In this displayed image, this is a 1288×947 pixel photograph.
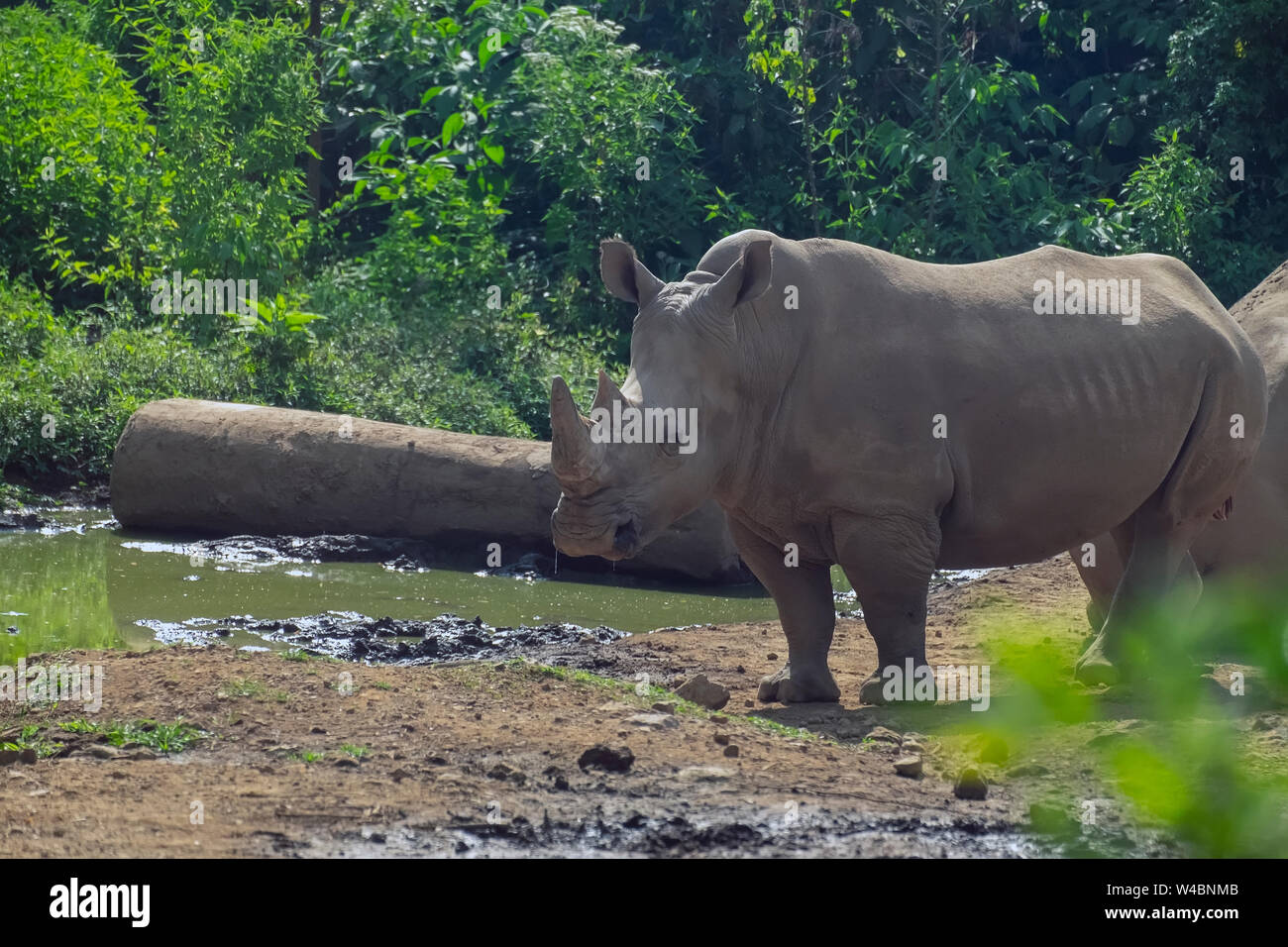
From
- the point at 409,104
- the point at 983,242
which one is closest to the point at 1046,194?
the point at 983,242

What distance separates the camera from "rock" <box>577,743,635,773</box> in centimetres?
481

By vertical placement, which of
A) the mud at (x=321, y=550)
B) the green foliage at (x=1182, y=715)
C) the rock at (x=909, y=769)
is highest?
the green foliage at (x=1182, y=715)

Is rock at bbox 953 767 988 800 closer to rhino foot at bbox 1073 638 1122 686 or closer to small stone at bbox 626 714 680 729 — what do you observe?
small stone at bbox 626 714 680 729

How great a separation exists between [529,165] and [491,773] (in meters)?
→ 12.2

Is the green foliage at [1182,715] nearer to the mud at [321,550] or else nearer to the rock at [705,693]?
the rock at [705,693]

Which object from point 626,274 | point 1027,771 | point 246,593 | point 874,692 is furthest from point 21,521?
point 1027,771

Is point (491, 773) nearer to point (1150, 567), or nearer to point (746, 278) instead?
point (746, 278)

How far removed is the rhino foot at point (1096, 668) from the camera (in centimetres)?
621

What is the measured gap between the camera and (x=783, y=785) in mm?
4738

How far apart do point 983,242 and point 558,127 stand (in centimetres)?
409

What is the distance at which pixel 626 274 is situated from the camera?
636 centimetres

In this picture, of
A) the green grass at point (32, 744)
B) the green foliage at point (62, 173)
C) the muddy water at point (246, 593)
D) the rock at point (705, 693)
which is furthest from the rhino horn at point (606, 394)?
the green foliage at point (62, 173)

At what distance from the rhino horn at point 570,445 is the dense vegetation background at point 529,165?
24.4 feet

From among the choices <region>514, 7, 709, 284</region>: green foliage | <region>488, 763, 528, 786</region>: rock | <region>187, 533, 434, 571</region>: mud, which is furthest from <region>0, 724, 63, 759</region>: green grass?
<region>514, 7, 709, 284</region>: green foliage
